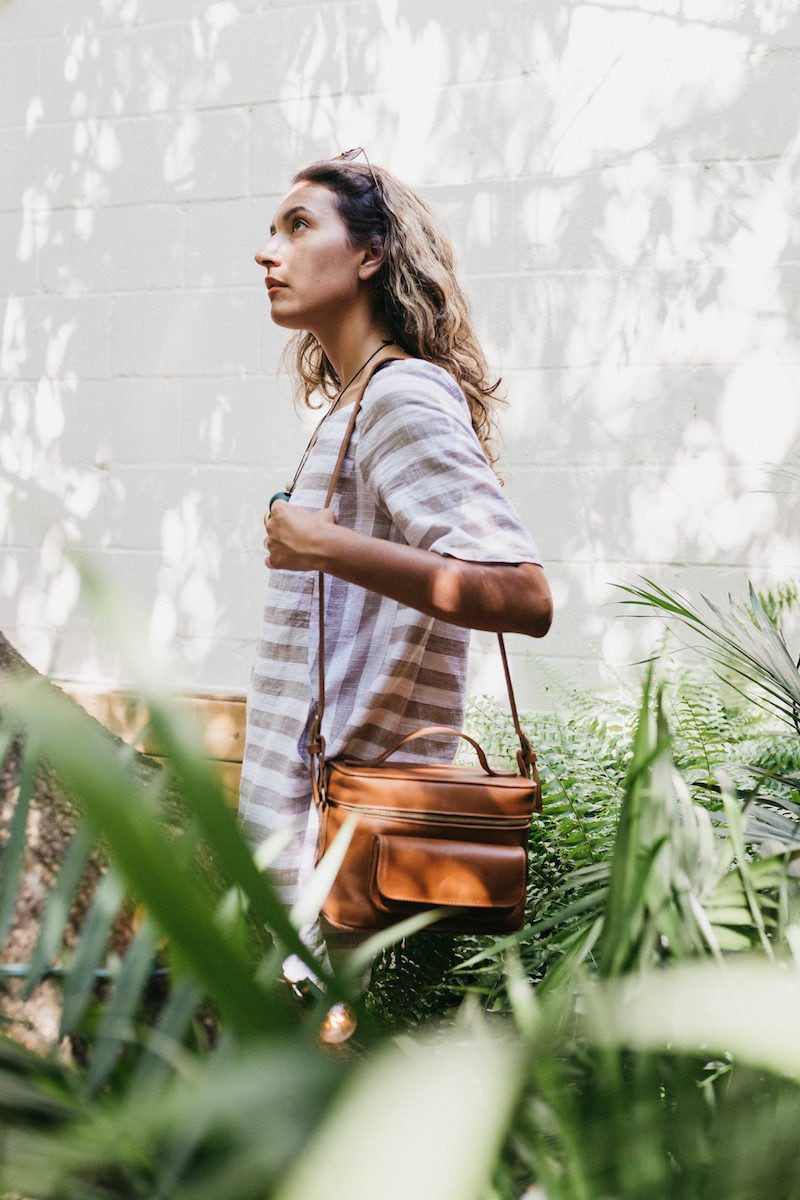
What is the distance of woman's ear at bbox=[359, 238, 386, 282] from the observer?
1576 millimetres

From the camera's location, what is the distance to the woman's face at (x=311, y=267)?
155 cm

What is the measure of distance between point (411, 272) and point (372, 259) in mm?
62

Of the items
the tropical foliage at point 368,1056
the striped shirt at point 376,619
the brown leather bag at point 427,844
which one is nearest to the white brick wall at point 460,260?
the striped shirt at point 376,619

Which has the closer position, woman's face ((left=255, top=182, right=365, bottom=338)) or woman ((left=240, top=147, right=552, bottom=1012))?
woman ((left=240, top=147, right=552, bottom=1012))

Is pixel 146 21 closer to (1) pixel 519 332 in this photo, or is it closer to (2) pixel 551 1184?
(1) pixel 519 332

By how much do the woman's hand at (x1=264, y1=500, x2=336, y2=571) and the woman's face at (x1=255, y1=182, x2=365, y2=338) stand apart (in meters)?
0.41

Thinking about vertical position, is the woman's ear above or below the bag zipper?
above

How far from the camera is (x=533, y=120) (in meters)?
2.70

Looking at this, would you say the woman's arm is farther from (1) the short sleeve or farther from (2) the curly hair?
(2) the curly hair

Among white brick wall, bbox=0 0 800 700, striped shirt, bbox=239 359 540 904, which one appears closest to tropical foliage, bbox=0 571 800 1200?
striped shirt, bbox=239 359 540 904

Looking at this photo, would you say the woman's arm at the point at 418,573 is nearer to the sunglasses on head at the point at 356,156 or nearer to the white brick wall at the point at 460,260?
the sunglasses on head at the point at 356,156

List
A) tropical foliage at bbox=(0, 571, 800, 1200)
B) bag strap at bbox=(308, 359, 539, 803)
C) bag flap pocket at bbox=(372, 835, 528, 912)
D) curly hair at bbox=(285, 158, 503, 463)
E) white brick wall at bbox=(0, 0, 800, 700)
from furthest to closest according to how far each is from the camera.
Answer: white brick wall at bbox=(0, 0, 800, 700)
curly hair at bbox=(285, 158, 503, 463)
bag strap at bbox=(308, 359, 539, 803)
bag flap pocket at bbox=(372, 835, 528, 912)
tropical foliage at bbox=(0, 571, 800, 1200)

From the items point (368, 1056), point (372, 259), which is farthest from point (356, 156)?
point (368, 1056)

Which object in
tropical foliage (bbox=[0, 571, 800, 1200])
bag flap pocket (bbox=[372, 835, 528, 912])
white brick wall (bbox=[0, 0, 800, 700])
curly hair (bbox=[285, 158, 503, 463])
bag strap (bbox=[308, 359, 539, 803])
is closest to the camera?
tropical foliage (bbox=[0, 571, 800, 1200])
